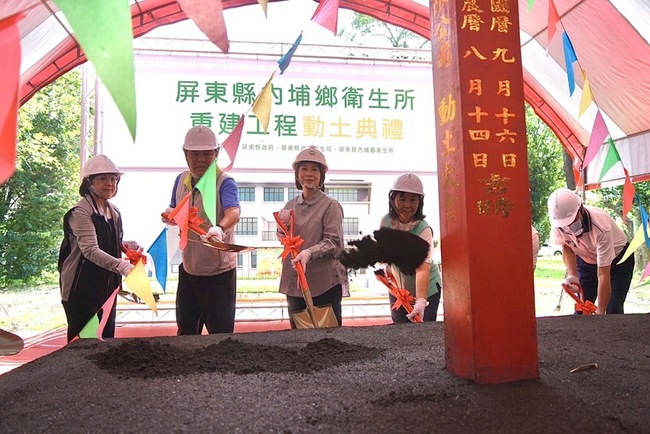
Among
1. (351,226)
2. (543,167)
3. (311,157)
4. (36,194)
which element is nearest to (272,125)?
(351,226)

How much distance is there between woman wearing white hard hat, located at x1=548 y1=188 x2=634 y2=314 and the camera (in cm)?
229

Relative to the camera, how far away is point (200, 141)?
204 centimetres

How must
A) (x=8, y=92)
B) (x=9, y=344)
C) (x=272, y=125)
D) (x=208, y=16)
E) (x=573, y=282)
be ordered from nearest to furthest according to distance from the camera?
(x=8, y=92)
(x=208, y=16)
(x=9, y=344)
(x=573, y=282)
(x=272, y=125)

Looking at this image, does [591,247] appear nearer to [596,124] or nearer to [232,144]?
[596,124]

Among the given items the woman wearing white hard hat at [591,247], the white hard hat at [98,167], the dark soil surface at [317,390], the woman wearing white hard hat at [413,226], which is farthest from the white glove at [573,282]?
the white hard hat at [98,167]

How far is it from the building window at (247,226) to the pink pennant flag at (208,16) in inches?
117

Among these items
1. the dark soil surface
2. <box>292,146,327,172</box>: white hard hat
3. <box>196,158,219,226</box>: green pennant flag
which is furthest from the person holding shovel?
the dark soil surface

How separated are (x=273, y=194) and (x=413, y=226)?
1.90 metres

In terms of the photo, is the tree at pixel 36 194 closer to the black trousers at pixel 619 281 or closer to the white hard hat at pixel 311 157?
the white hard hat at pixel 311 157

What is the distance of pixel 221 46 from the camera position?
3.13 feet

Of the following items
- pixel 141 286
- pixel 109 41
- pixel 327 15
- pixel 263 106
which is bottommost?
pixel 141 286

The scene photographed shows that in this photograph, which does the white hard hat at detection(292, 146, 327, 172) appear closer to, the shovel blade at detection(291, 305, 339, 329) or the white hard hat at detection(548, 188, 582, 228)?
the shovel blade at detection(291, 305, 339, 329)

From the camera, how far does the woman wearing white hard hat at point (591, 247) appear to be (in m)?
2.29

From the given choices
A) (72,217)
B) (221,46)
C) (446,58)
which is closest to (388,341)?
(446,58)
